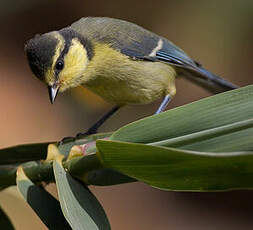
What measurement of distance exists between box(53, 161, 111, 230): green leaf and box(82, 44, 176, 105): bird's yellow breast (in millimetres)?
722

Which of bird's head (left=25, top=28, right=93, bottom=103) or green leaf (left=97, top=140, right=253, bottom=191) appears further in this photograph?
bird's head (left=25, top=28, right=93, bottom=103)

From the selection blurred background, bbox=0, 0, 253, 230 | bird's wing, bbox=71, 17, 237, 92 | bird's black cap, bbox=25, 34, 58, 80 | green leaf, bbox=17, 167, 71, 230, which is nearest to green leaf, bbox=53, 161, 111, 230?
green leaf, bbox=17, 167, 71, 230

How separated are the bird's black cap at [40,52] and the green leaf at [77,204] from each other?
1.71 ft

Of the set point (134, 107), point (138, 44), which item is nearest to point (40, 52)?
point (138, 44)

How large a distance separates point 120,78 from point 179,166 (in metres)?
0.89

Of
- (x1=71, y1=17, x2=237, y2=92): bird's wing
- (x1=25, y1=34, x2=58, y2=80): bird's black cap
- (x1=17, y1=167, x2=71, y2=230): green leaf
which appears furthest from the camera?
(x1=71, y1=17, x2=237, y2=92): bird's wing

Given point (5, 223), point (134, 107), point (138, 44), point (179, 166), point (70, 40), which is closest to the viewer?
point (179, 166)

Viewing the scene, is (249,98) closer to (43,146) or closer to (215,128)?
(215,128)

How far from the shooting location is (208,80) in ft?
6.26

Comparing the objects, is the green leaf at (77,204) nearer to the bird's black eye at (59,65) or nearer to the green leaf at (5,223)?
the green leaf at (5,223)

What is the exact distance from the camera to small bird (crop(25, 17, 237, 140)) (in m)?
1.48

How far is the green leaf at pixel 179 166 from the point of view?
2.43ft

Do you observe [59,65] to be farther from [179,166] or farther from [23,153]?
[179,166]

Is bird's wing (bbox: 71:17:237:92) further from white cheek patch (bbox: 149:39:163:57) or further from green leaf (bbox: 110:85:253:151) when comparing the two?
green leaf (bbox: 110:85:253:151)
